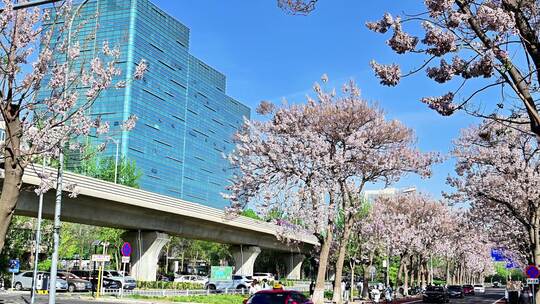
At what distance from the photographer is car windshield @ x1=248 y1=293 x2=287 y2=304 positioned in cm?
1720

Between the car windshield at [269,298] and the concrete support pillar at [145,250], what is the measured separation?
3315 cm

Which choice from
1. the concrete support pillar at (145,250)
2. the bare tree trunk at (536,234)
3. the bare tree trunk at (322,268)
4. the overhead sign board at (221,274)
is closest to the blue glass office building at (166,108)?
the overhead sign board at (221,274)

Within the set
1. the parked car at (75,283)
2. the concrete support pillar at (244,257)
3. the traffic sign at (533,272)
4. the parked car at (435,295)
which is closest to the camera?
the traffic sign at (533,272)

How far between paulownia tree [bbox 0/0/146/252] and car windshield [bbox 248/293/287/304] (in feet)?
23.4

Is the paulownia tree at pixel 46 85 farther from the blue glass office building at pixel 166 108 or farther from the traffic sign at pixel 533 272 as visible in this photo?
the blue glass office building at pixel 166 108

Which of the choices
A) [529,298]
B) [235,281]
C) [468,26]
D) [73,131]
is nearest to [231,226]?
[235,281]

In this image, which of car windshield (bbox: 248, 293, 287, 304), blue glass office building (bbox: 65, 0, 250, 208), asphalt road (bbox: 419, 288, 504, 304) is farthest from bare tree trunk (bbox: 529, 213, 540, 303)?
blue glass office building (bbox: 65, 0, 250, 208)

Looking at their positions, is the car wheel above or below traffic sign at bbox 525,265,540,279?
below

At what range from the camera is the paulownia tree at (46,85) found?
11555 mm

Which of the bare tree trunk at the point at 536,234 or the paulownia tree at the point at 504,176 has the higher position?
the paulownia tree at the point at 504,176

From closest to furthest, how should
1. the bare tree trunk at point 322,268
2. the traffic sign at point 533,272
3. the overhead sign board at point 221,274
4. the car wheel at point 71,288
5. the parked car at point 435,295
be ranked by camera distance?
the traffic sign at point 533,272 → the bare tree trunk at point 322,268 → the car wheel at point 71,288 → the parked car at point 435,295 → the overhead sign board at point 221,274

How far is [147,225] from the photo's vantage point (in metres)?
47.8

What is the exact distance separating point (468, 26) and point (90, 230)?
216ft

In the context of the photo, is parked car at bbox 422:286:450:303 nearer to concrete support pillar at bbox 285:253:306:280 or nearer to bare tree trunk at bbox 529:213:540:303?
bare tree trunk at bbox 529:213:540:303
